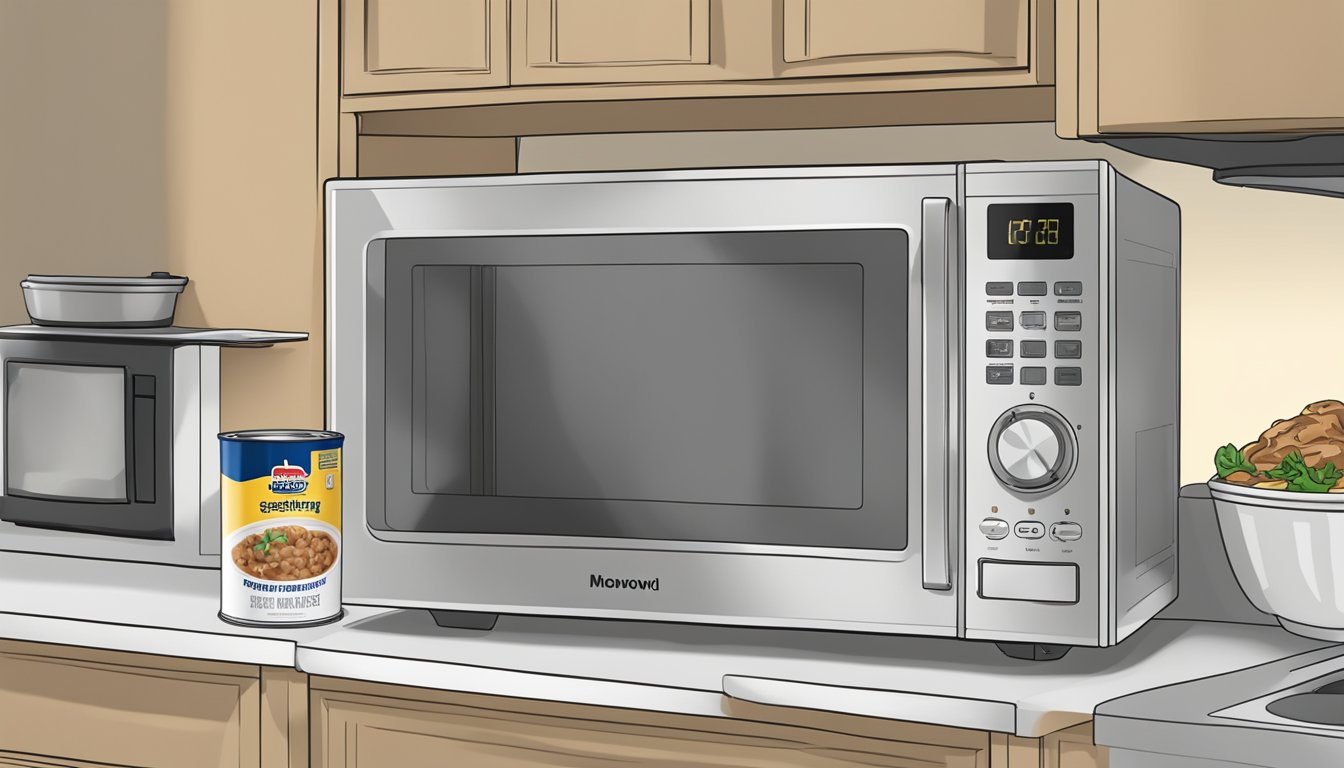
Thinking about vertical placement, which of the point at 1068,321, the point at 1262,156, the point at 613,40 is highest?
the point at 613,40

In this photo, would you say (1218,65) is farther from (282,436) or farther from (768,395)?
(282,436)

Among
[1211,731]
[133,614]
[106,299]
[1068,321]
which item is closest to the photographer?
[1211,731]

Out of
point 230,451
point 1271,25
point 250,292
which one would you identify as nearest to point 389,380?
point 230,451

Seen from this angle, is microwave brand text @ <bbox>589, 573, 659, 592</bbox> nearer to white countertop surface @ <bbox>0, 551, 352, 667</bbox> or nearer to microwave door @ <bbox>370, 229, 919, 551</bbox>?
microwave door @ <bbox>370, 229, 919, 551</bbox>

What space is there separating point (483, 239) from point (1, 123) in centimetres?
68

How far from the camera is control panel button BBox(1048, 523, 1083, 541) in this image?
41.5 inches

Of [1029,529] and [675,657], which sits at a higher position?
[1029,529]

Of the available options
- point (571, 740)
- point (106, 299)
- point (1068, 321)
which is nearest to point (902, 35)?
point (1068, 321)

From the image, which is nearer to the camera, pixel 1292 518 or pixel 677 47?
pixel 1292 518

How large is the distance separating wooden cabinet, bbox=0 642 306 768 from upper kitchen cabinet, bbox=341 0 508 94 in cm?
57

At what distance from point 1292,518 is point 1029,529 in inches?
9.7

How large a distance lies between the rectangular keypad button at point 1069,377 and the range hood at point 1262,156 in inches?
9.1

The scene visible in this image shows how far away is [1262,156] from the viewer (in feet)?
4.07

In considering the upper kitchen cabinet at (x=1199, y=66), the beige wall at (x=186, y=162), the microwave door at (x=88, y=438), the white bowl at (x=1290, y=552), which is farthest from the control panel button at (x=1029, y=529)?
the microwave door at (x=88, y=438)
